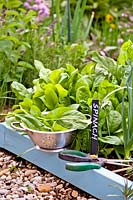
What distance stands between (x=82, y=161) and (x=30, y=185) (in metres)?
0.27

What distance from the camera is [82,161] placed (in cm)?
213

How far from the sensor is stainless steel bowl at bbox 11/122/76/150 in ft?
7.34

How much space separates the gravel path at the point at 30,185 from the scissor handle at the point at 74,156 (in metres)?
0.17

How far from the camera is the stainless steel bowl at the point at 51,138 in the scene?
2238 mm

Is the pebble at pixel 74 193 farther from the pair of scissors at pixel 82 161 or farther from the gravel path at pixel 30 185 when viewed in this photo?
the pair of scissors at pixel 82 161

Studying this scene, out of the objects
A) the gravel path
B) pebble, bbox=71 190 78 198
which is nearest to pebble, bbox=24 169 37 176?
the gravel path

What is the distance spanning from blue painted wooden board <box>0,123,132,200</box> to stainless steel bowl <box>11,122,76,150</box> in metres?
0.05

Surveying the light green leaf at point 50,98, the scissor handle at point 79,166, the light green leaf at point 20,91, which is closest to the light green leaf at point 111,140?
the scissor handle at point 79,166

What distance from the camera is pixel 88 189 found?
7.21 feet

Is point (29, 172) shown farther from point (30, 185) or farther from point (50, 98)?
point (50, 98)

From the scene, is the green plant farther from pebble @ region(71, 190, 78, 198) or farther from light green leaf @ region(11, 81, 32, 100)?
pebble @ region(71, 190, 78, 198)

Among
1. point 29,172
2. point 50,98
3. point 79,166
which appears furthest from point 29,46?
point 79,166

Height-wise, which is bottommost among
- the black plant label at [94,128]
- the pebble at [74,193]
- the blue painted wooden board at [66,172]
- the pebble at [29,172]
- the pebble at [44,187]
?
the pebble at [74,193]

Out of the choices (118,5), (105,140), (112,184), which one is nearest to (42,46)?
(105,140)
